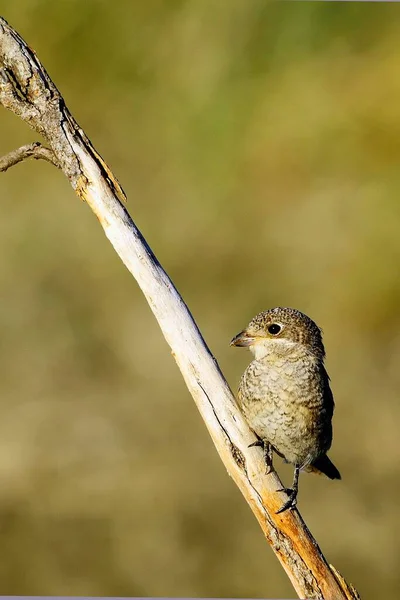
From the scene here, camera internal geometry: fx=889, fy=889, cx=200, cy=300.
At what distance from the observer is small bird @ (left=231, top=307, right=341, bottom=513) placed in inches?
119

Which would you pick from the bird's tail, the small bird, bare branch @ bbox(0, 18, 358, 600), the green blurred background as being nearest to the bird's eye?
the small bird

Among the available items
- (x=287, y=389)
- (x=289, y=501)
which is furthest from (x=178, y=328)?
(x=289, y=501)

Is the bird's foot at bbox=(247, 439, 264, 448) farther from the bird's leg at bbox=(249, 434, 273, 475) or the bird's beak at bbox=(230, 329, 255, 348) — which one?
the bird's beak at bbox=(230, 329, 255, 348)

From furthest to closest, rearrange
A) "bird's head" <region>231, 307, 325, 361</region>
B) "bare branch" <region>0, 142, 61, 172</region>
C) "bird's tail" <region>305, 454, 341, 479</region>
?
"bird's tail" <region>305, 454, 341, 479</region> < "bird's head" <region>231, 307, 325, 361</region> < "bare branch" <region>0, 142, 61, 172</region>

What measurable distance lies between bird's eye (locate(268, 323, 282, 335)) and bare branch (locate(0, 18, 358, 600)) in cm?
34

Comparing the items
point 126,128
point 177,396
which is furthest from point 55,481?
point 126,128

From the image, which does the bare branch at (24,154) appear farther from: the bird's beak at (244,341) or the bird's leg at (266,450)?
the bird's leg at (266,450)

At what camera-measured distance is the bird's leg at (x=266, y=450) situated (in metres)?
2.90

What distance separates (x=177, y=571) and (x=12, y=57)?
2.41 m

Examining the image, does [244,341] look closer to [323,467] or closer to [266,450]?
[266,450]

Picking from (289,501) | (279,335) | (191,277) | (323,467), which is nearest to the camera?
(289,501)

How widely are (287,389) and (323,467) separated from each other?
1.43ft

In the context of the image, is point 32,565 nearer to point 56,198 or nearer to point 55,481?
point 55,481

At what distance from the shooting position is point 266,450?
2953 mm
